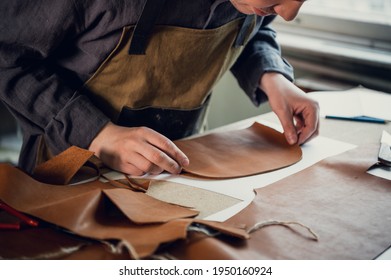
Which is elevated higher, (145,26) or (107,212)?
(145,26)

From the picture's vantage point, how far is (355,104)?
1374mm

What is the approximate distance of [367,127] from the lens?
4.01ft

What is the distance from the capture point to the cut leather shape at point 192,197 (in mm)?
→ 807

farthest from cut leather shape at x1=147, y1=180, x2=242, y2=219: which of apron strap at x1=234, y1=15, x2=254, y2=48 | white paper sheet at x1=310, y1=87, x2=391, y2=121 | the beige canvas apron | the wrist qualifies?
white paper sheet at x1=310, y1=87, x2=391, y2=121

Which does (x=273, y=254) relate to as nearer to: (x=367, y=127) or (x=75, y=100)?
(x=75, y=100)

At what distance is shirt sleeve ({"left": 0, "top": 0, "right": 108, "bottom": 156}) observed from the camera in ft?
3.04

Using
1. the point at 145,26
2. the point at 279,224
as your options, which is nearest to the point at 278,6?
the point at 145,26

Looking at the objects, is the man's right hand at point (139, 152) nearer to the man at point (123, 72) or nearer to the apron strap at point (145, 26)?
the man at point (123, 72)

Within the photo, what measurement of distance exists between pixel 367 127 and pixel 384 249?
0.56 meters

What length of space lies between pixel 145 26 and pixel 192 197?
34 cm

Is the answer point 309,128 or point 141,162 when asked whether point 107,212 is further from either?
point 309,128

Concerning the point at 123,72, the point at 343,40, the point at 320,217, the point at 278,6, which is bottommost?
the point at 343,40

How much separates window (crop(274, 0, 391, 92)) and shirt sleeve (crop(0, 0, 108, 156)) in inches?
43.4

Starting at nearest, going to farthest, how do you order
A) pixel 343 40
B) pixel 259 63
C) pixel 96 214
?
pixel 96 214
pixel 259 63
pixel 343 40
